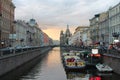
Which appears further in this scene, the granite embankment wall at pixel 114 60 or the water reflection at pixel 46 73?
the granite embankment wall at pixel 114 60

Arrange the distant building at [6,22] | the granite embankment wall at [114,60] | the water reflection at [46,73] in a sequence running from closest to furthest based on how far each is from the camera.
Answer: the water reflection at [46,73] → the granite embankment wall at [114,60] → the distant building at [6,22]

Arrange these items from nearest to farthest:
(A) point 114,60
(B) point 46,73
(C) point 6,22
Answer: (A) point 114,60 → (B) point 46,73 → (C) point 6,22

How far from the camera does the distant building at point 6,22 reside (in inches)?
4269

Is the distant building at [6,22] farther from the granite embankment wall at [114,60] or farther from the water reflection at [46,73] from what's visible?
the granite embankment wall at [114,60]

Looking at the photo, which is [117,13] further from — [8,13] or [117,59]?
[117,59]

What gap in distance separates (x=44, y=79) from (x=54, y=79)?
57.1 inches

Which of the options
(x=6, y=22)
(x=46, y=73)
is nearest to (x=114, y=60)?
(x=46, y=73)

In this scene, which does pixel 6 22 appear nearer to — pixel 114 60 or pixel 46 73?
pixel 46 73

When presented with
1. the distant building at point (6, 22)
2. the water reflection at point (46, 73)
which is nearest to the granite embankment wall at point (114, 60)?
the water reflection at point (46, 73)

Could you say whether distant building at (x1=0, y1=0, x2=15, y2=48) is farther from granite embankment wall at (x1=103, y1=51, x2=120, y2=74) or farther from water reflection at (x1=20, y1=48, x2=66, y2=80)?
granite embankment wall at (x1=103, y1=51, x2=120, y2=74)

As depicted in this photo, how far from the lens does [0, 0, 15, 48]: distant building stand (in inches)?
4269

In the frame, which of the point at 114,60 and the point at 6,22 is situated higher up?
the point at 6,22

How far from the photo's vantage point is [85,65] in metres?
62.0

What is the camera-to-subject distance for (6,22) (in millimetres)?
118938
